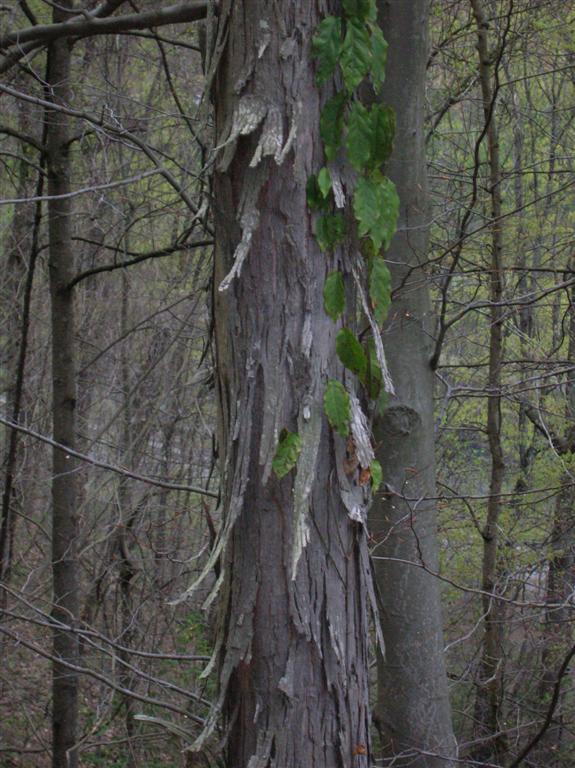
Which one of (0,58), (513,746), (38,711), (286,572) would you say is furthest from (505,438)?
(286,572)

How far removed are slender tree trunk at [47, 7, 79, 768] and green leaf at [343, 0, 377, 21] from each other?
3573 millimetres

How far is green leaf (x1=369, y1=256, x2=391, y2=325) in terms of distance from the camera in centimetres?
221

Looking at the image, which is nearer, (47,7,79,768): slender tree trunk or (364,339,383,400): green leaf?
(364,339,383,400): green leaf

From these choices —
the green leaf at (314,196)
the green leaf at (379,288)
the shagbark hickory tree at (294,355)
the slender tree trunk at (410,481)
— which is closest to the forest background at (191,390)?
the slender tree trunk at (410,481)

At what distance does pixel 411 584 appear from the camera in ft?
12.3

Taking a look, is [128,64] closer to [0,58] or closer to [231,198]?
[0,58]

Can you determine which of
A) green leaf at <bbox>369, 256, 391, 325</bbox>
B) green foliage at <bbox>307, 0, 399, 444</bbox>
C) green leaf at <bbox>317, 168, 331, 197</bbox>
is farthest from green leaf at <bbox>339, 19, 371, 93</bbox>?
green leaf at <bbox>369, 256, 391, 325</bbox>

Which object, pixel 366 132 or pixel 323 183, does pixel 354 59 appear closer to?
pixel 366 132

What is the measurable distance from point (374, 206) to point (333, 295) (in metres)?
0.24

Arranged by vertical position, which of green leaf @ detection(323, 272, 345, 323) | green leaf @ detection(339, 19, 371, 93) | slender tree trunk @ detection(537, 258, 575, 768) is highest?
green leaf @ detection(339, 19, 371, 93)

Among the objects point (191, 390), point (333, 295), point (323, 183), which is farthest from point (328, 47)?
point (191, 390)

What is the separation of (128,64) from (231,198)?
226 inches

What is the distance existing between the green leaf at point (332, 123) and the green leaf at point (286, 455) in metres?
0.69

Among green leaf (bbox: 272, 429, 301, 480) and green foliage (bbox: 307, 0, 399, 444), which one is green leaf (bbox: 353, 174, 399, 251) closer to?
green foliage (bbox: 307, 0, 399, 444)
